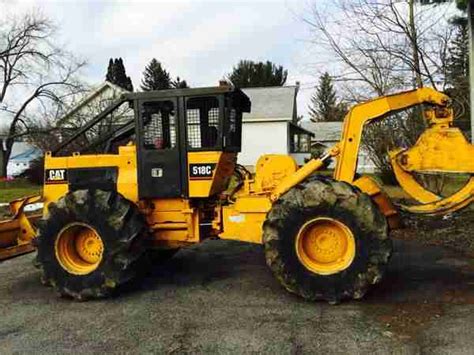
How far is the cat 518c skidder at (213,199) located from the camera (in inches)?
251

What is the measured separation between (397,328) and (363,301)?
0.85 m

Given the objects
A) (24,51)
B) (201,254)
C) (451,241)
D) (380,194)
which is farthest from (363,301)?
(24,51)

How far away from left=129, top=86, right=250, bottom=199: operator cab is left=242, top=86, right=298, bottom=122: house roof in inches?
1179

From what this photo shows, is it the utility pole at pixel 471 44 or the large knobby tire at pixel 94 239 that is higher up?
the utility pole at pixel 471 44

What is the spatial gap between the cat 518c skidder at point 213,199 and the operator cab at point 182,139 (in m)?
0.01

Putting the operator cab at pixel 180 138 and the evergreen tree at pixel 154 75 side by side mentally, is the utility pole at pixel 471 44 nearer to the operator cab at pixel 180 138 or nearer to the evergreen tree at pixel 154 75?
the operator cab at pixel 180 138

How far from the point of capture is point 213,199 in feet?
24.9

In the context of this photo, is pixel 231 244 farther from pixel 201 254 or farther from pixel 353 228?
pixel 353 228

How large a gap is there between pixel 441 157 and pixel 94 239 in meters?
4.13

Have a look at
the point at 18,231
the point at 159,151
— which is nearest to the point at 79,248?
the point at 18,231

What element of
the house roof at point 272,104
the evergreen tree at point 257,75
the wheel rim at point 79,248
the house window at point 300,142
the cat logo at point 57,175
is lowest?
the wheel rim at point 79,248

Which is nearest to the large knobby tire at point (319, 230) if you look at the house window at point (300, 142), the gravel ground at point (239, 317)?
the gravel ground at point (239, 317)

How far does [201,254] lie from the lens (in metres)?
9.59

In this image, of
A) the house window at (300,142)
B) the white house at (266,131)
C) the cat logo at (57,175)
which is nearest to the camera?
the cat logo at (57,175)
